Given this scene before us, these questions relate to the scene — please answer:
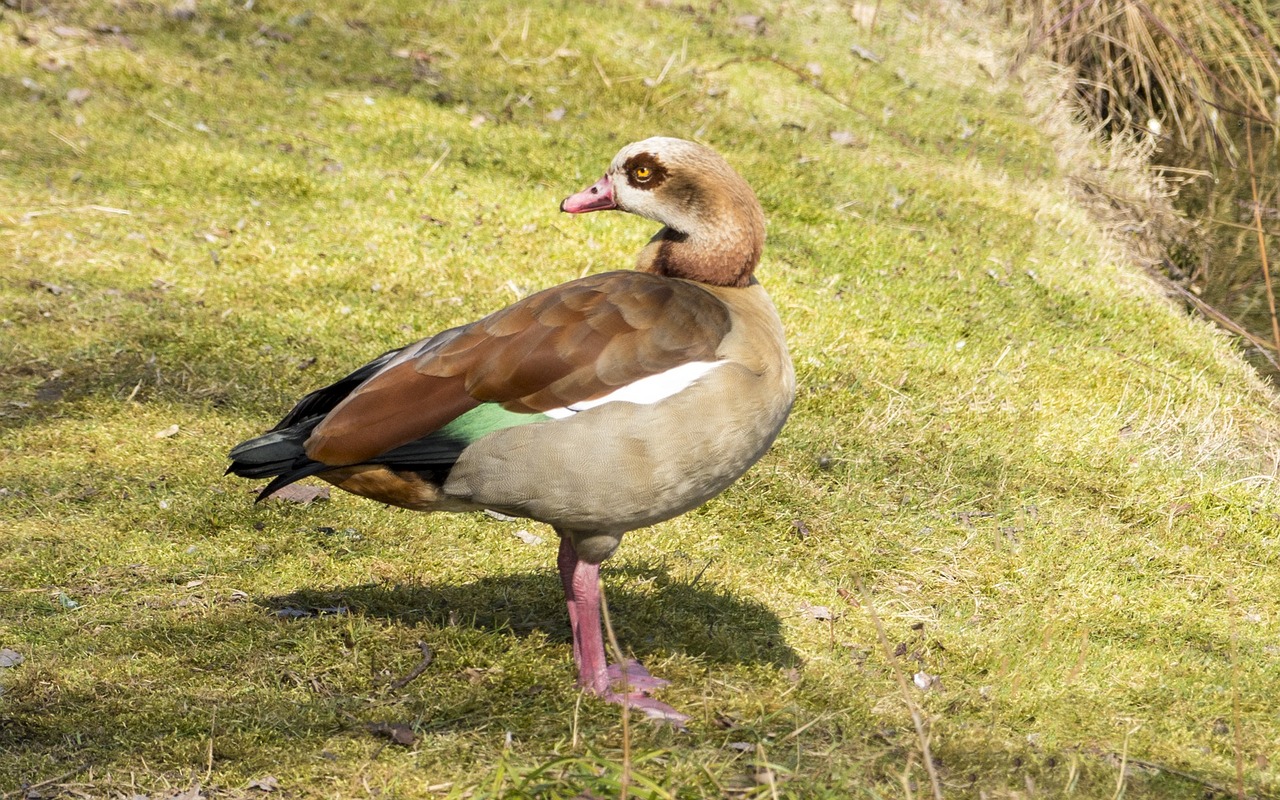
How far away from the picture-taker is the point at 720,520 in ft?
18.0

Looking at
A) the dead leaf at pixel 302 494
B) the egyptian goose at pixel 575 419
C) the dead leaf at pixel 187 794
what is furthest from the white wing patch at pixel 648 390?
the dead leaf at pixel 302 494

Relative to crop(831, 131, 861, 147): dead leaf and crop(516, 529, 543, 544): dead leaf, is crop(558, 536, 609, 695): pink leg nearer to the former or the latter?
crop(516, 529, 543, 544): dead leaf

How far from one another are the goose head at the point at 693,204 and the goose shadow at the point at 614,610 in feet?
4.19

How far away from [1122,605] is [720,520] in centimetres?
167

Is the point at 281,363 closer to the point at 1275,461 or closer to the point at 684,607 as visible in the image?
the point at 684,607

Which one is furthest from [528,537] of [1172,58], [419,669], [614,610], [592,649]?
[1172,58]

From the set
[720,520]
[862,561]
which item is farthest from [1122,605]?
[720,520]

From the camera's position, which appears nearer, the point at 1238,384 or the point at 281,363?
the point at 281,363

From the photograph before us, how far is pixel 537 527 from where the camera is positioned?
214 inches

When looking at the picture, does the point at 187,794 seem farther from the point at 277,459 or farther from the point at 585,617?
the point at 585,617

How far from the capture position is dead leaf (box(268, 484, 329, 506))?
5.42 metres

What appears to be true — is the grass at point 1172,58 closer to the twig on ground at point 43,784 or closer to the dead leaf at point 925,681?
the dead leaf at point 925,681

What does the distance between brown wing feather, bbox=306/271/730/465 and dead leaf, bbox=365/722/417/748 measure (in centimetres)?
81

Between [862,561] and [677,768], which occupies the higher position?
[677,768]
